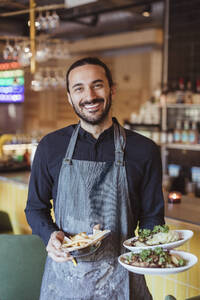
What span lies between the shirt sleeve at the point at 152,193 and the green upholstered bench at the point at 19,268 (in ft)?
2.72

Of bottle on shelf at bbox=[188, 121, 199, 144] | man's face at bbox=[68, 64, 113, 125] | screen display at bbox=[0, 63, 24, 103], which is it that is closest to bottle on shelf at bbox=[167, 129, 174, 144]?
bottle on shelf at bbox=[188, 121, 199, 144]

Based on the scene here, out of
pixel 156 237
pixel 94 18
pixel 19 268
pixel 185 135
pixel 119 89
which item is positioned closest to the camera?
pixel 156 237

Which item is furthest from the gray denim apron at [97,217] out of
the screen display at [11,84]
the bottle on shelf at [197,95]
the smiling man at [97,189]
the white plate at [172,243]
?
the bottle on shelf at [197,95]

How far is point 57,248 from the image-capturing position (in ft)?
5.35

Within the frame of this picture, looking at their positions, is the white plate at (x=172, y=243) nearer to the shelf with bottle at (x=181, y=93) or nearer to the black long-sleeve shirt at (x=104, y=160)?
the black long-sleeve shirt at (x=104, y=160)

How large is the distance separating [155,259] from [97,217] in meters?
0.36

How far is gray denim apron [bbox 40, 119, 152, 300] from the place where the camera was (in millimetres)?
1832

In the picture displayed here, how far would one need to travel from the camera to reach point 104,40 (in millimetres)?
8758

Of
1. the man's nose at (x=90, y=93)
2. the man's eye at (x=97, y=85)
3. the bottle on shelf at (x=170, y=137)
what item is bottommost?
the bottle on shelf at (x=170, y=137)

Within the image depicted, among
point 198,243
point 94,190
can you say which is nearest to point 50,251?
point 94,190

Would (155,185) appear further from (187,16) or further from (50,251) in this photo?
(187,16)

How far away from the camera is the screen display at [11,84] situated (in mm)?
5321

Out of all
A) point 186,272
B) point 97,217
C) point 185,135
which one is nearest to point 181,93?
point 185,135

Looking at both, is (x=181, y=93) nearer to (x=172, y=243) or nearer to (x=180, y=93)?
(x=180, y=93)
